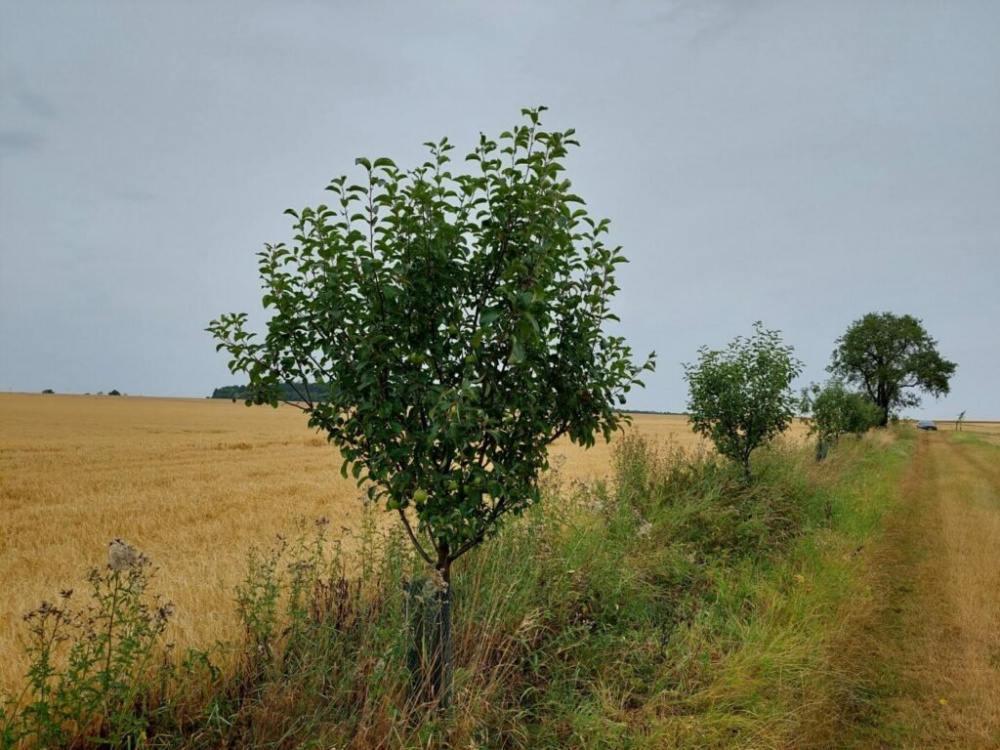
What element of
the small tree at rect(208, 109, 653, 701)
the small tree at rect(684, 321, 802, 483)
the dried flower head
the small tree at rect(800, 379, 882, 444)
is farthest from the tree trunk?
the small tree at rect(800, 379, 882, 444)

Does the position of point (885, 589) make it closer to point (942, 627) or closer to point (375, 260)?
point (942, 627)

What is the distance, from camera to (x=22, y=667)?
471 cm

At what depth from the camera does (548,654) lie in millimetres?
5719

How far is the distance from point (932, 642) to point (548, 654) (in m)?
4.67

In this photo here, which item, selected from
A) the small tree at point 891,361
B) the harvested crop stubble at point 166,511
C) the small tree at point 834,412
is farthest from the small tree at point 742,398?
the small tree at point 891,361

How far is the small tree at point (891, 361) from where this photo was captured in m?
60.9

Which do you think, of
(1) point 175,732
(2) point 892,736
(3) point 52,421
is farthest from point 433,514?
(3) point 52,421

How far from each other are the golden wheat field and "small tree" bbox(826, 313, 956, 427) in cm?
4366

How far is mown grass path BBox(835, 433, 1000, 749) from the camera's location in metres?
5.47

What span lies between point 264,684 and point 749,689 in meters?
3.82

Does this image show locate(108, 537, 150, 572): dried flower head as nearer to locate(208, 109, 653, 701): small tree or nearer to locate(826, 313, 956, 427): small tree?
locate(208, 109, 653, 701): small tree

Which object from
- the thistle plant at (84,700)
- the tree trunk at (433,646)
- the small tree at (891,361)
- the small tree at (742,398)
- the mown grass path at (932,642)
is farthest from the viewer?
the small tree at (891,361)

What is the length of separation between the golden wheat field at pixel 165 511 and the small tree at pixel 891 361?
43657 millimetres

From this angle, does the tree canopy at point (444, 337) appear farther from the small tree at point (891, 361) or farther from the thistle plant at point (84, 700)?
the small tree at point (891, 361)
